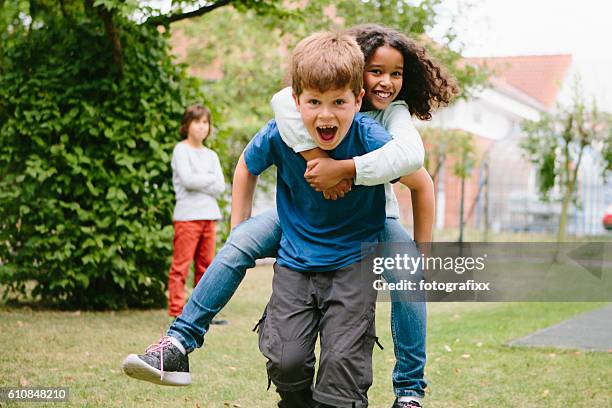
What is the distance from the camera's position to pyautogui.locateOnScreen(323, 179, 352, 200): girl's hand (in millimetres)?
3283

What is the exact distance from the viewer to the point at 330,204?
11.1ft

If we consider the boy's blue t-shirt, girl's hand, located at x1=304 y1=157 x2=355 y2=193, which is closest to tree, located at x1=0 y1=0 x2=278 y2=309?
the boy's blue t-shirt

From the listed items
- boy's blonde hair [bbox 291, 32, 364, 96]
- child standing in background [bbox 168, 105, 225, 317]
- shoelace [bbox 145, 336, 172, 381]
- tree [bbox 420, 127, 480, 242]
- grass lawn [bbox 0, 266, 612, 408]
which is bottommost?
grass lawn [bbox 0, 266, 612, 408]

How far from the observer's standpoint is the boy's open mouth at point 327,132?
3.22m

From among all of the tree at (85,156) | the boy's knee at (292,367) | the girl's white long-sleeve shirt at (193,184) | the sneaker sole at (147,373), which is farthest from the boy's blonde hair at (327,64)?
the tree at (85,156)

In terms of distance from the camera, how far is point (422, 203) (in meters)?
3.61

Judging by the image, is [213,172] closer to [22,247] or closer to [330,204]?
[22,247]

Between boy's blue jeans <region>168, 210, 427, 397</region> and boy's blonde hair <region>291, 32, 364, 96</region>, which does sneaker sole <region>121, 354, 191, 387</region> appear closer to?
boy's blue jeans <region>168, 210, 427, 397</region>

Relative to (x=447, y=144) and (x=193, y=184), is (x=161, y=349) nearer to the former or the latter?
(x=193, y=184)

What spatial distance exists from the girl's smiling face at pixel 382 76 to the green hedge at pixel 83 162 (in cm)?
437

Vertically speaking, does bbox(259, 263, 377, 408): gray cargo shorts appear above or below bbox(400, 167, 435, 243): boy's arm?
below

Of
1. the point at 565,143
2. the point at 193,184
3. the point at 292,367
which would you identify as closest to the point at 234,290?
the point at 292,367

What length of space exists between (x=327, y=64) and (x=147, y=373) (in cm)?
137

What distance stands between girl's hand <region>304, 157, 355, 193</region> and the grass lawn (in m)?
1.74
